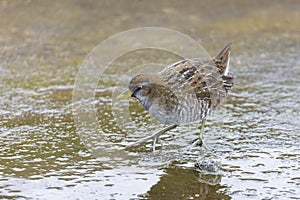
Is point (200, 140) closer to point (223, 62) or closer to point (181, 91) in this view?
point (181, 91)

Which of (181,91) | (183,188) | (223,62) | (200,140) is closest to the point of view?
(183,188)

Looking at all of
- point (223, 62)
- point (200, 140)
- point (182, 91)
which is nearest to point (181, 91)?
point (182, 91)

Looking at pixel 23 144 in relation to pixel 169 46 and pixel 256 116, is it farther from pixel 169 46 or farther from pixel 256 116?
pixel 169 46

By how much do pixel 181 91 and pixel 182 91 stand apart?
12mm

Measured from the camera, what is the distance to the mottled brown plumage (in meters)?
4.48

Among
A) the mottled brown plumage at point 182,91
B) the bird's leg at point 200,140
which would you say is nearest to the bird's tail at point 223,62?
the mottled brown plumage at point 182,91

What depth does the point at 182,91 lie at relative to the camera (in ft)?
15.1

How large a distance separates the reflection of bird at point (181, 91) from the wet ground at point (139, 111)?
0.37 meters

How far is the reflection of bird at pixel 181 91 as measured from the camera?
4.48m

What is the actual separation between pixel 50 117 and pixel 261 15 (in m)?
4.98

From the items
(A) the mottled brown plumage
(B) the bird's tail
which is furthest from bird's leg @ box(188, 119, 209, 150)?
(B) the bird's tail

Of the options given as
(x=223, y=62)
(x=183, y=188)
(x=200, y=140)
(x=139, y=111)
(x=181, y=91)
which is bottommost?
(x=183, y=188)

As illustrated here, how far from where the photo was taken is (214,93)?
4828 millimetres

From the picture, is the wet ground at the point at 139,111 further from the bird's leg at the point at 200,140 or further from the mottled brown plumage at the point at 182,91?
the mottled brown plumage at the point at 182,91
